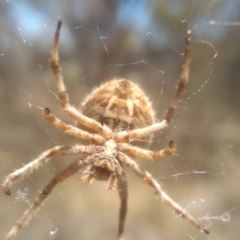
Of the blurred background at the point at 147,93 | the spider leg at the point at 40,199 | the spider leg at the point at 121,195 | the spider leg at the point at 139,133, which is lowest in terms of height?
the spider leg at the point at 40,199

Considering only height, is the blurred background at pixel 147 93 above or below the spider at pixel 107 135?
above

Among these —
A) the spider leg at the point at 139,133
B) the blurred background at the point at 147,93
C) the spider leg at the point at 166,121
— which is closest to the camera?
the spider leg at the point at 166,121

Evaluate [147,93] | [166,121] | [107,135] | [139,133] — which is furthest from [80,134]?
[147,93]

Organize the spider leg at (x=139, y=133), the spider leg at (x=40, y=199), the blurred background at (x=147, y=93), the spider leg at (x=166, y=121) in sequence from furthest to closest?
the blurred background at (x=147, y=93)
the spider leg at (x=40, y=199)
the spider leg at (x=139, y=133)
the spider leg at (x=166, y=121)

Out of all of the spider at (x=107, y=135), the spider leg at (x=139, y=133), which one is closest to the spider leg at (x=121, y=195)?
the spider at (x=107, y=135)

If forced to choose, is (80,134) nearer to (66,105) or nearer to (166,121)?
(66,105)

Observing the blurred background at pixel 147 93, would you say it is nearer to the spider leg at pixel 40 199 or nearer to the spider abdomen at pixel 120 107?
the spider leg at pixel 40 199

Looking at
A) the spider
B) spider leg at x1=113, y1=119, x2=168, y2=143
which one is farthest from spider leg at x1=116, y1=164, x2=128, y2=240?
spider leg at x1=113, y1=119, x2=168, y2=143
